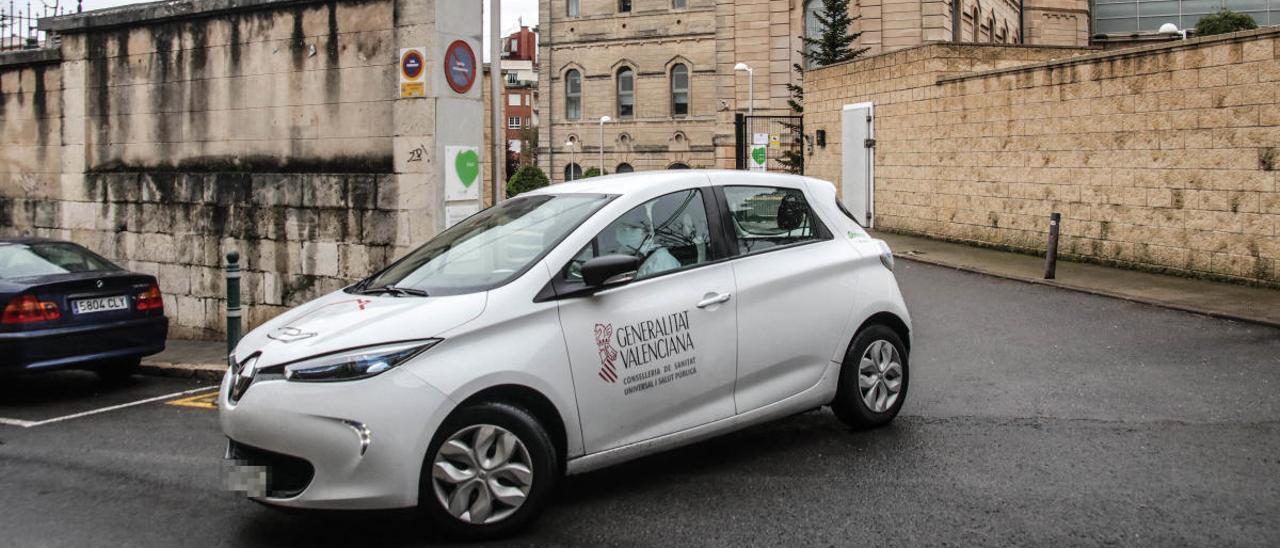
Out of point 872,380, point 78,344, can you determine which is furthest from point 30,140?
point 872,380

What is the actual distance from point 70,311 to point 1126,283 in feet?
39.4

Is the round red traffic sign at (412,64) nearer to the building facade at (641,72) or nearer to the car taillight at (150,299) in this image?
the car taillight at (150,299)

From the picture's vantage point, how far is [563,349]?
5.25 meters

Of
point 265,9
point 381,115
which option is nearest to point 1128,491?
point 381,115

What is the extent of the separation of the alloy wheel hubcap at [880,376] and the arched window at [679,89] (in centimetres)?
5308

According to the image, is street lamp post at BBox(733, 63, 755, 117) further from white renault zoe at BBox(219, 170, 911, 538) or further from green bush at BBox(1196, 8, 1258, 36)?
white renault zoe at BBox(219, 170, 911, 538)

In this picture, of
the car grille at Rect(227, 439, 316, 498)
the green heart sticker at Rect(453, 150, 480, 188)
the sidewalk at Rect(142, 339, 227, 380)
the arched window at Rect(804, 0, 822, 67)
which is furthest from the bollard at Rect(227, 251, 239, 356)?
the arched window at Rect(804, 0, 822, 67)

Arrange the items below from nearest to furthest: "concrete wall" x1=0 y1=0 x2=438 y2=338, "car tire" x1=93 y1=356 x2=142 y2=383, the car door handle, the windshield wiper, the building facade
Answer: the windshield wiper, the car door handle, "car tire" x1=93 y1=356 x2=142 y2=383, "concrete wall" x1=0 y1=0 x2=438 y2=338, the building facade

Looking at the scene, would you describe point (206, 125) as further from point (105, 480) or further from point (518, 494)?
point (518, 494)

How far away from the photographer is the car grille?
189 inches

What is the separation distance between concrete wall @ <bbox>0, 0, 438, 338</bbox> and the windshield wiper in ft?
18.9

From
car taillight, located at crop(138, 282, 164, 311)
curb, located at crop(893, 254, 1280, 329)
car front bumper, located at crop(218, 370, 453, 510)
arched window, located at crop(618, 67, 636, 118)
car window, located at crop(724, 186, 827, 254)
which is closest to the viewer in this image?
car front bumper, located at crop(218, 370, 453, 510)

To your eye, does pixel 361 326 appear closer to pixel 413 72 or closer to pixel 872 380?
pixel 872 380

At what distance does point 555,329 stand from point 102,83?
11.9 m
